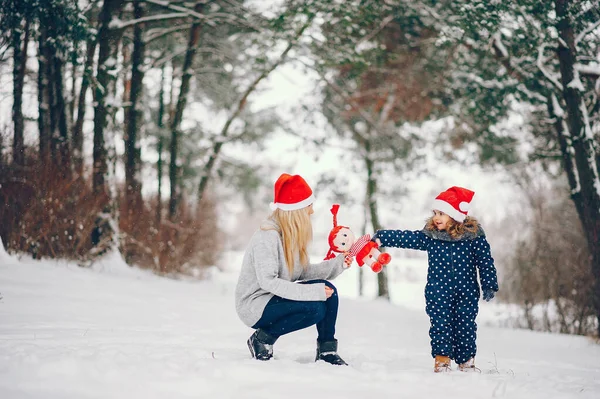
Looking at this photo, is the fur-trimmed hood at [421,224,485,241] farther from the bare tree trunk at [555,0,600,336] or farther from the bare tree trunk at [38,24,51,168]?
the bare tree trunk at [38,24,51,168]

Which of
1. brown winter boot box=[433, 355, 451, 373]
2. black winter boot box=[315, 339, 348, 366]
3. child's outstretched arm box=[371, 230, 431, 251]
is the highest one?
child's outstretched arm box=[371, 230, 431, 251]

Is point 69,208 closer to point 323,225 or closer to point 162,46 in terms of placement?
point 162,46

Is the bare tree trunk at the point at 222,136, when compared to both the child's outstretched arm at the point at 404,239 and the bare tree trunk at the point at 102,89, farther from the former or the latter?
the child's outstretched arm at the point at 404,239

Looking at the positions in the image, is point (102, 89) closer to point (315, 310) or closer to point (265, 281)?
point (265, 281)

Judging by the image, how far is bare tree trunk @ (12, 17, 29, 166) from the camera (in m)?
7.04

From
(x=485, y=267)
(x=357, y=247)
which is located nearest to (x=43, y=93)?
(x=357, y=247)

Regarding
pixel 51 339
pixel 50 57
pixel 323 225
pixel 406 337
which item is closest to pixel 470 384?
pixel 51 339

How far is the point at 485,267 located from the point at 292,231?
4.66ft

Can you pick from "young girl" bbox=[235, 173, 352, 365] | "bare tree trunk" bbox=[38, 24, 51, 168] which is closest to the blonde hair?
"young girl" bbox=[235, 173, 352, 365]

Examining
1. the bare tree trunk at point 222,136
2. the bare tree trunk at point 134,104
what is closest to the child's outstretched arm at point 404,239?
the bare tree trunk at point 134,104

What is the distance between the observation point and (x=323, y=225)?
152 ft

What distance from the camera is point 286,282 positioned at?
3.16 m

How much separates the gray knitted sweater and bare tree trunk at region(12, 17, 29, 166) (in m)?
5.10

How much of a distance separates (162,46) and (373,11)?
731cm
